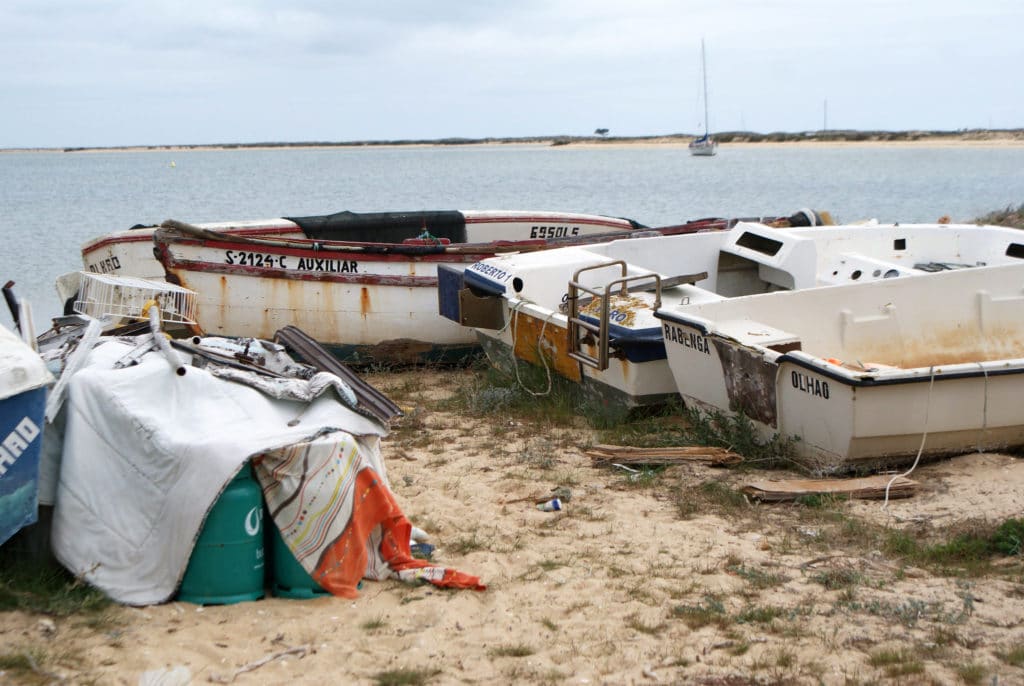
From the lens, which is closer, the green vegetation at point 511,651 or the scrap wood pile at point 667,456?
the green vegetation at point 511,651

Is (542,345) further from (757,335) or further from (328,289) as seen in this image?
(328,289)

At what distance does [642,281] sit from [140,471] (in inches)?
219

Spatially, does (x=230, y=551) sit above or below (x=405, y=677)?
above

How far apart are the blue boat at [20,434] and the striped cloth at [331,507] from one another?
929mm

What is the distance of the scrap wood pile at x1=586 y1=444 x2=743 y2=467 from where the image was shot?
21.9 ft

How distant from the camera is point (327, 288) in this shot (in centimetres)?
1005

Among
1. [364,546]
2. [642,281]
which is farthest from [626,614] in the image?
[642,281]

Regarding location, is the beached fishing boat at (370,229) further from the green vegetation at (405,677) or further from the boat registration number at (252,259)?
the green vegetation at (405,677)

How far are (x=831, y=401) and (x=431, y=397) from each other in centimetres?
414

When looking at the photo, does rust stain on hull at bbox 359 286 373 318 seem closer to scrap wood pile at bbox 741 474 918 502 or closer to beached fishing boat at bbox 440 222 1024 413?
beached fishing boat at bbox 440 222 1024 413

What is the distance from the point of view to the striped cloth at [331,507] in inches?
175

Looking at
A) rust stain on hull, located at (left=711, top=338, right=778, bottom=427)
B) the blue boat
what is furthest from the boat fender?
the blue boat

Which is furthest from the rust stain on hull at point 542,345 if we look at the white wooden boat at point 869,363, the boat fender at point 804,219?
the boat fender at point 804,219

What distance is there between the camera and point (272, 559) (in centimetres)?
463
